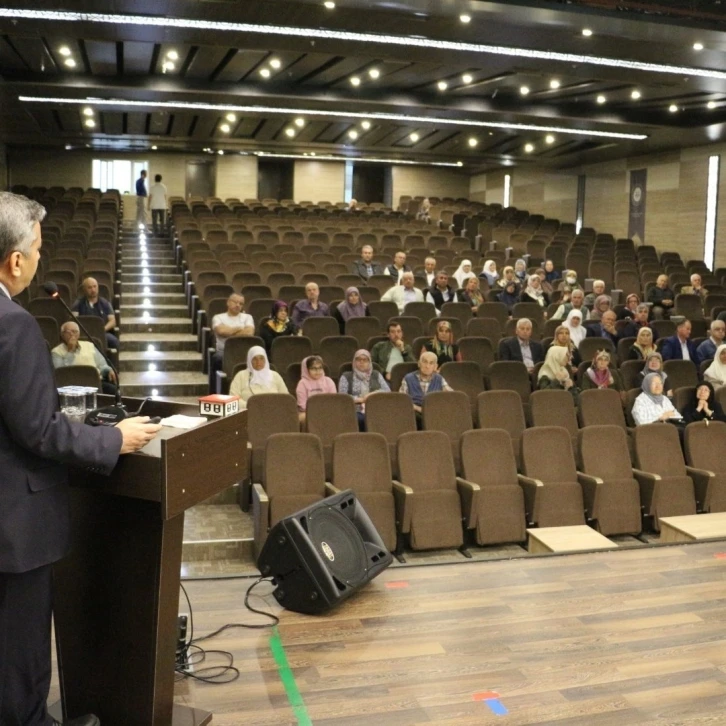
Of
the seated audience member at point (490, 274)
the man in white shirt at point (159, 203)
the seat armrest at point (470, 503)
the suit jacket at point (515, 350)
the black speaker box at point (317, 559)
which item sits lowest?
the seat armrest at point (470, 503)

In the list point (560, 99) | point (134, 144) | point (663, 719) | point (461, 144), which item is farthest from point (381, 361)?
point (134, 144)

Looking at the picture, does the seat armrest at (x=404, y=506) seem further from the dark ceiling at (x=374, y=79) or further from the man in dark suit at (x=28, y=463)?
the dark ceiling at (x=374, y=79)

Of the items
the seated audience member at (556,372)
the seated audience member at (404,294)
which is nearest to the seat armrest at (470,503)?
the seated audience member at (556,372)

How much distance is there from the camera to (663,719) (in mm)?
1935

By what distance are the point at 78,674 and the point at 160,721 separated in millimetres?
183

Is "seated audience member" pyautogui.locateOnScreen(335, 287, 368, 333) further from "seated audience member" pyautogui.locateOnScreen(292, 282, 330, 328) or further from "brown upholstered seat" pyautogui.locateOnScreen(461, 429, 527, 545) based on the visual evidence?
"brown upholstered seat" pyautogui.locateOnScreen(461, 429, 527, 545)

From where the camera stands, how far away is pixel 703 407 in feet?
16.2

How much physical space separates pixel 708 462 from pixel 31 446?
3.92 metres

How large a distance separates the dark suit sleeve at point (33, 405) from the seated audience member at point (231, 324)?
3.99 metres

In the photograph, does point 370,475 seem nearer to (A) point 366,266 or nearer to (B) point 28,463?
(B) point 28,463

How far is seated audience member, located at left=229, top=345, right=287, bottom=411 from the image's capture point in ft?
14.9

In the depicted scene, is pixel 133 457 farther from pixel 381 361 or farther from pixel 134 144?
pixel 134 144

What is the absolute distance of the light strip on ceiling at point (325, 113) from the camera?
9547 mm

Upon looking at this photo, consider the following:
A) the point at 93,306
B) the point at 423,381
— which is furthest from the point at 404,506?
the point at 93,306
